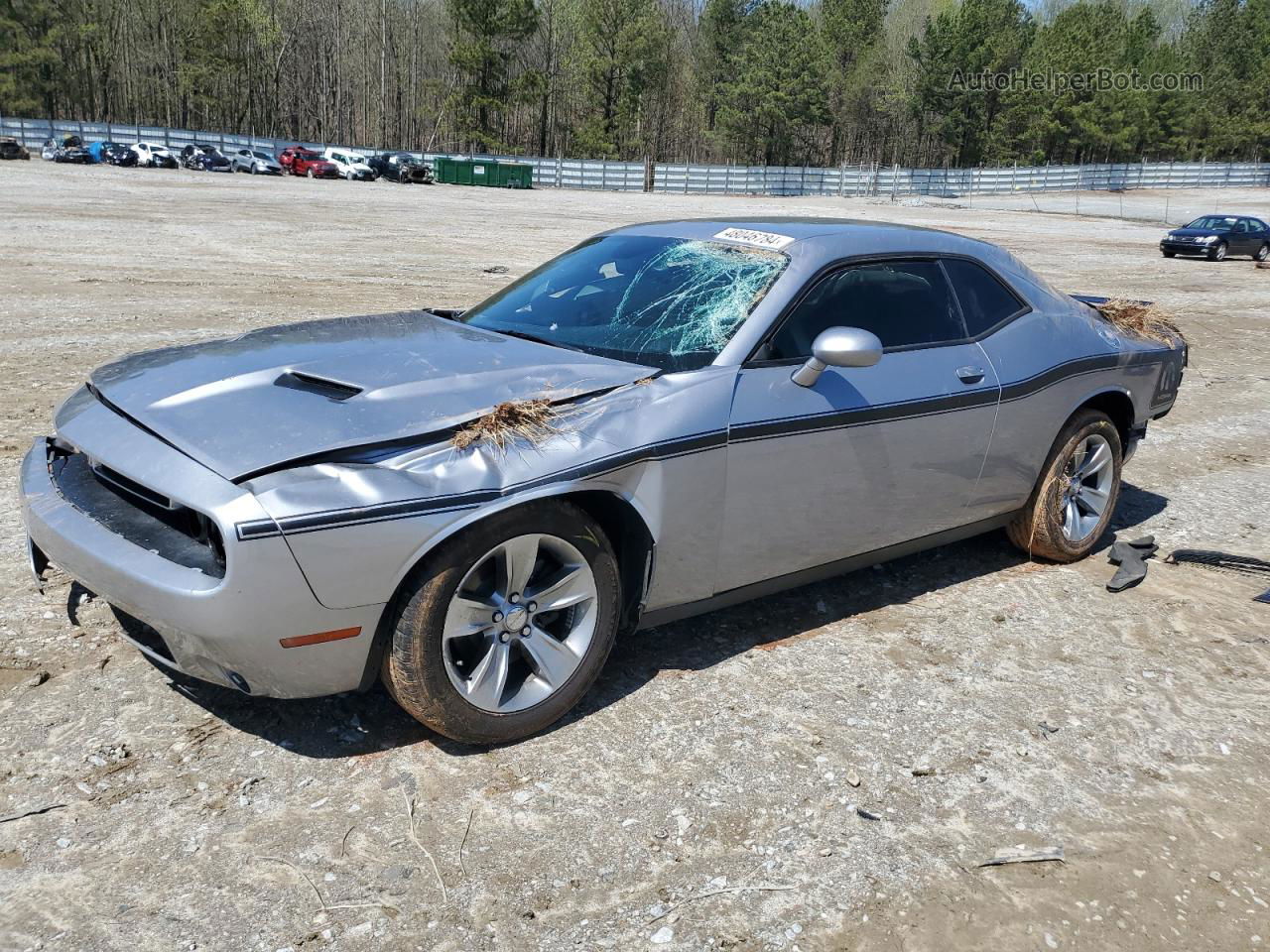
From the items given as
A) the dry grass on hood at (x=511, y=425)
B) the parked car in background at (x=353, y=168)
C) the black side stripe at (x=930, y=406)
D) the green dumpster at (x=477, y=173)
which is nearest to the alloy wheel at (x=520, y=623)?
the dry grass on hood at (x=511, y=425)

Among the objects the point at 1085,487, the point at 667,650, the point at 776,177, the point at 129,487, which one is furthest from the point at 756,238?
the point at 776,177

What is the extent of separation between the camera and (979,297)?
4.67 meters

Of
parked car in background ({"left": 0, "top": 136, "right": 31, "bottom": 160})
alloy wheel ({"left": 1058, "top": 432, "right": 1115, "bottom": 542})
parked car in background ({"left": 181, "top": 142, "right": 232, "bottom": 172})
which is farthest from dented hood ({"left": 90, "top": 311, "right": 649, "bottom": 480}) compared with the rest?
parked car in background ({"left": 0, "top": 136, "right": 31, "bottom": 160})

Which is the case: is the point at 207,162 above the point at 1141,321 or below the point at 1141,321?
below

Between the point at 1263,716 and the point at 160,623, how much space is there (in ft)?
12.4

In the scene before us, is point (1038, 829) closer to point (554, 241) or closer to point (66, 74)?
point (554, 241)

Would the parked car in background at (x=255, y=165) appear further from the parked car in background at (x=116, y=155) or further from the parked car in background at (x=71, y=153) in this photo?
the parked car in background at (x=71, y=153)

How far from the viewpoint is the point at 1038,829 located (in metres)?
3.09

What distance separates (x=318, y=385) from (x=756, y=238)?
1.89 meters

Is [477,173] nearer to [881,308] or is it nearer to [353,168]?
[353,168]

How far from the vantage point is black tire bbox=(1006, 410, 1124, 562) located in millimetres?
4996

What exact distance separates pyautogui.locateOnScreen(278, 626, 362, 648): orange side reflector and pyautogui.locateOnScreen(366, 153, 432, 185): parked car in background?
5980cm

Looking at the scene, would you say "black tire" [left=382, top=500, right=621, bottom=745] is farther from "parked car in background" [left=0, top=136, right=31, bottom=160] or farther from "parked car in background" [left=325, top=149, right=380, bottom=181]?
"parked car in background" [left=0, top=136, right=31, bottom=160]

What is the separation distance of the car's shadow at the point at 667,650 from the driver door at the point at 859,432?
0.44 metres
